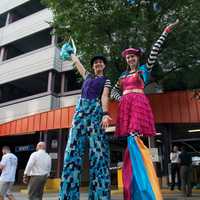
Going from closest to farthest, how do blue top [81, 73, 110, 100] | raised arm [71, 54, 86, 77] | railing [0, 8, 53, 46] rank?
blue top [81, 73, 110, 100] < raised arm [71, 54, 86, 77] < railing [0, 8, 53, 46]

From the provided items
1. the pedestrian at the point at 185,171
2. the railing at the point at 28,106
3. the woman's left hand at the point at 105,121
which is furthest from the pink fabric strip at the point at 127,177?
the railing at the point at 28,106

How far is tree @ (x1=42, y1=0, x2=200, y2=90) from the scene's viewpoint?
1159 centimetres

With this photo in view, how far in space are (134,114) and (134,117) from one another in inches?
1.5

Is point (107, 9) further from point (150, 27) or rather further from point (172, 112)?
point (172, 112)

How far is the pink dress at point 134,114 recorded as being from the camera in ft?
13.9

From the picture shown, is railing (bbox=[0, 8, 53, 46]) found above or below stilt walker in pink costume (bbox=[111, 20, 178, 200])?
above

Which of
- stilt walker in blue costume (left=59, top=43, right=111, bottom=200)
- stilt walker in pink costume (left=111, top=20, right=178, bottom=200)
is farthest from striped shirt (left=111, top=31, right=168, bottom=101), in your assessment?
stilt walker in blue costume (left=59, top=43, right=111, bottom=200)

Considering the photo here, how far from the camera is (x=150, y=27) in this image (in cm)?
1162

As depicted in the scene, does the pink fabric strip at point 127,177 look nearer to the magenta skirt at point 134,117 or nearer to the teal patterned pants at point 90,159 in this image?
the teal patterned pants at point 90,159

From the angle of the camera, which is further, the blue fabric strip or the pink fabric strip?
the pink fabric strip

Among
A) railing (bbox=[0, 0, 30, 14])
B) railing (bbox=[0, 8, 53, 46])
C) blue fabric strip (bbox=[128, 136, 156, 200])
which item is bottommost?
blue fabric strip (bbox=[128, 136, 156, 200])

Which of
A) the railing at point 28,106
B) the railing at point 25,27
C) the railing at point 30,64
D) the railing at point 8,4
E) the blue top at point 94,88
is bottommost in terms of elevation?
the blue top at point 94,88

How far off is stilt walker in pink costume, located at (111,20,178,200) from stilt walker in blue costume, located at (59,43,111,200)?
0.27m

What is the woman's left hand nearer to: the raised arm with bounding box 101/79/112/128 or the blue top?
the raised arm with bounding box 101/79/112/128
